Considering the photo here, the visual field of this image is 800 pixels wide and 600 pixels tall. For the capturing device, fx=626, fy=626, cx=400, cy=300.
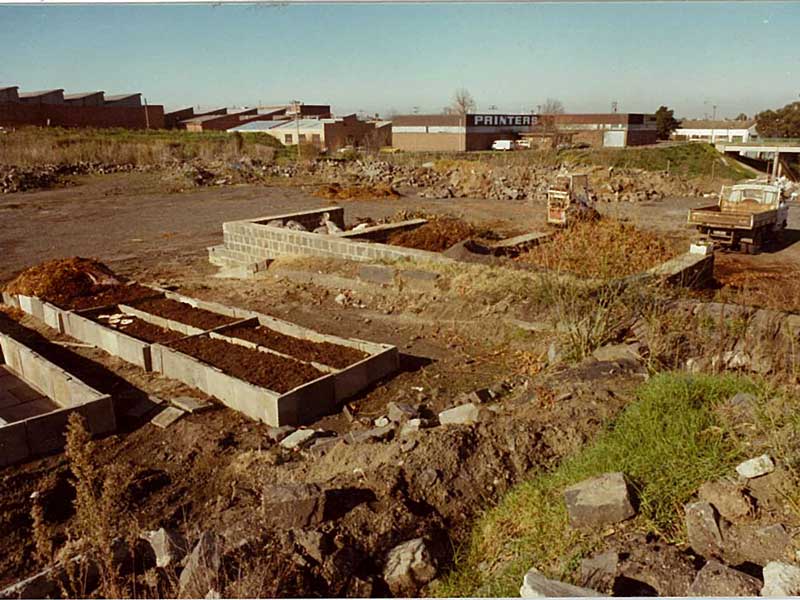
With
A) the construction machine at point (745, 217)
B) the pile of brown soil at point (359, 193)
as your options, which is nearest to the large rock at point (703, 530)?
the construction machine at point (745, 217)

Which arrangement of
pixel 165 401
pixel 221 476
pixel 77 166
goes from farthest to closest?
pixel 77 166, pixel 165 401, pixel 221 476

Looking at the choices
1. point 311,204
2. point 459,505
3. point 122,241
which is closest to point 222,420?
point 459,505

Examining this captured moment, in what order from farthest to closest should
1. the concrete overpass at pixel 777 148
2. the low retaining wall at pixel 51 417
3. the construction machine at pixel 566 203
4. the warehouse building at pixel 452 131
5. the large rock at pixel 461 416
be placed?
the warehouse building at pixel 452 131 < the concrete overpass at pixel 777 148 < the construction machine at pixel 566 203 < the low retaining wall at pixel 51 417 < the large rock at pixel 461 416

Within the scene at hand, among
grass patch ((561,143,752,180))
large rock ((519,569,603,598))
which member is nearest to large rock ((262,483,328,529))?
large rock ((519,569,603,598))

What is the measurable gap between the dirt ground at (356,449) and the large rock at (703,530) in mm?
1191

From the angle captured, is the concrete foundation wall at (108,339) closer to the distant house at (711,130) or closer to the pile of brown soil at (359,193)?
the pile of brown soil at (359,193)

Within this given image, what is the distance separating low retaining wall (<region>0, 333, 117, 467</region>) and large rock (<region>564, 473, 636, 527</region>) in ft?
12.5

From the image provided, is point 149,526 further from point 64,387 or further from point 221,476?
point 64,387

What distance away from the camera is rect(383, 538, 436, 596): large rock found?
136 inches

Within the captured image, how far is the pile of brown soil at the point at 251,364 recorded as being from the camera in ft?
22.1

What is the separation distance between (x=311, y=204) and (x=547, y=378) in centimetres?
1825

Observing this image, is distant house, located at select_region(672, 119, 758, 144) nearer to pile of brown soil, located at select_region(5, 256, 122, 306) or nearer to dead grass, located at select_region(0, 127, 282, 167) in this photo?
dead grass, located at select_region(0, 127, 282, 167)

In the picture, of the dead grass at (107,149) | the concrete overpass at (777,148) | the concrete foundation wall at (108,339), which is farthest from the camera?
the concrete overpass at (777,148)

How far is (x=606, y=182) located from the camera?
25.9 m
